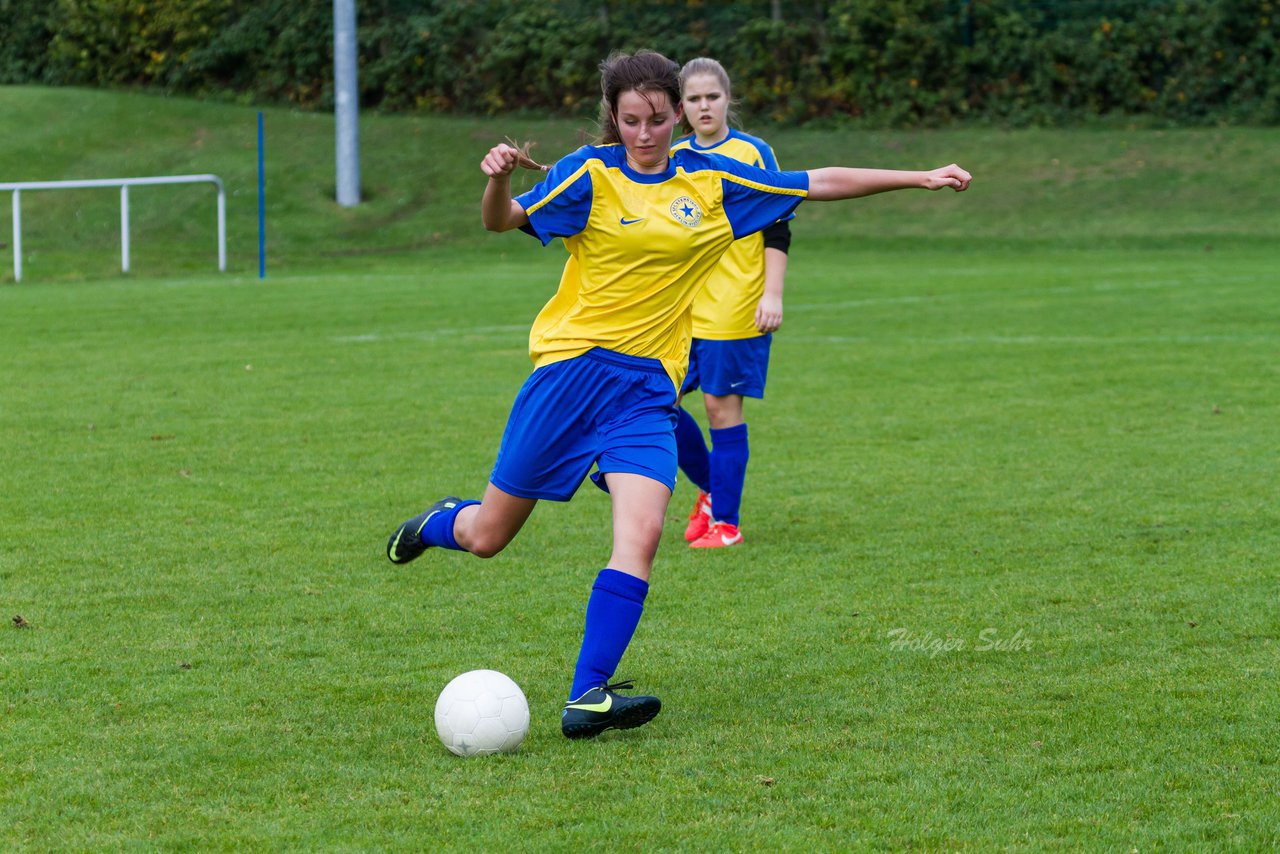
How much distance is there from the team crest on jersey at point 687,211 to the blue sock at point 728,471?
7.56 ft

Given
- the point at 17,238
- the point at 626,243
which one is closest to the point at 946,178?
the point at 626,243

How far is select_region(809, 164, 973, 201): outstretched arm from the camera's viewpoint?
484 cm

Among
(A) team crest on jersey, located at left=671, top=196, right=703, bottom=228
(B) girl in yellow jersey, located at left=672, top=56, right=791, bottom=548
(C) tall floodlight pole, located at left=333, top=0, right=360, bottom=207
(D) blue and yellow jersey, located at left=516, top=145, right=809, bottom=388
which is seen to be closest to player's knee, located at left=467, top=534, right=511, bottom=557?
(D) blue and yellow jersey, located at left=516, top=145, right=809, bottom=388

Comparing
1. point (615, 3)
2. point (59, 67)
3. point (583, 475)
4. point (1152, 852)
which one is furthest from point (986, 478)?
point (59, 67)

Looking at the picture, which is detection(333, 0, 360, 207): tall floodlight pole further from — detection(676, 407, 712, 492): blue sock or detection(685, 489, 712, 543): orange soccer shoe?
detection(685, 489, 712, 543): orange soccer shoe

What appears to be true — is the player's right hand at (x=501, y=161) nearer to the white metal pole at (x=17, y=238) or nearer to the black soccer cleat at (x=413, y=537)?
the black soccer cleat at (x=413, y=537)

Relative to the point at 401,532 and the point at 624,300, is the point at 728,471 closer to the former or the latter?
the point at 401,532

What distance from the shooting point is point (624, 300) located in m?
4.71

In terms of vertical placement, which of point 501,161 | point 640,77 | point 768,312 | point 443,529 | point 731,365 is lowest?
point 443,529

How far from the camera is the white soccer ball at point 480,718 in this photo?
409 cm

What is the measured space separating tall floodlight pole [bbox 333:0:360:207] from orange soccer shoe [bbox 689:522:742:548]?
2121 cm

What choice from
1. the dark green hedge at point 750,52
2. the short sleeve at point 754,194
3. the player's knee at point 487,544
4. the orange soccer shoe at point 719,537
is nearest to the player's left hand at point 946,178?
the short sleeve at point 754,194

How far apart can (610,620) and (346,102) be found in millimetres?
24793

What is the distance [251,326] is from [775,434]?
24.4ft
